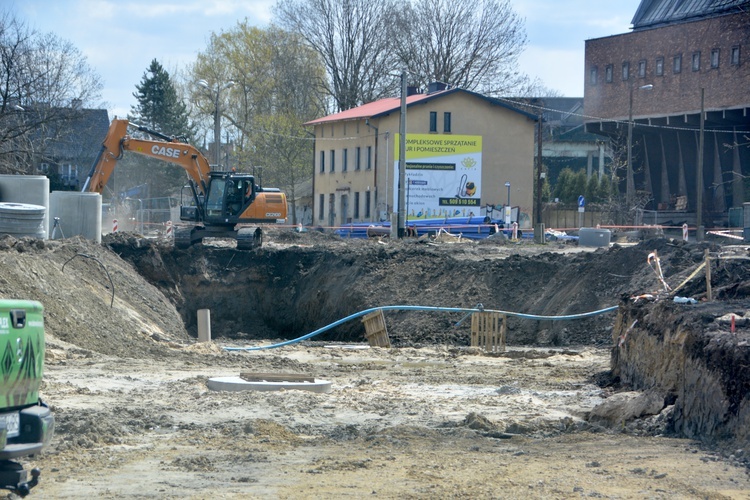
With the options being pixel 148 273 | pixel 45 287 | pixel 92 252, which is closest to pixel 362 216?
pixel 148 273

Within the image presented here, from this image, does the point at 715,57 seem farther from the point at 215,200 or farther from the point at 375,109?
the point at 215,200

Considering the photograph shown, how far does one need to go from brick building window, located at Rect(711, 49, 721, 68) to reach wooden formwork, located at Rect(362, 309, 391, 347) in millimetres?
38352

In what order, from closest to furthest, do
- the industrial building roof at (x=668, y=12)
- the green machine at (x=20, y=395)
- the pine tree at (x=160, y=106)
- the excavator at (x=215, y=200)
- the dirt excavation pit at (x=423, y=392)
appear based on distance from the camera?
the green machine at (x=20, y=395) → the dirt excavation pit at (x=423, y=392) → the excavator at (x=215, y=200) → the industrial building roof at (x=668, y=12) → the pine tree at (x=160, y=106)

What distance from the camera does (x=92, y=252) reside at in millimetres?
25031

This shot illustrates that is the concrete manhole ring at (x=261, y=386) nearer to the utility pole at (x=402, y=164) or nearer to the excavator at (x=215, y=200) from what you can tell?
the excavator at (x=215, y=200)

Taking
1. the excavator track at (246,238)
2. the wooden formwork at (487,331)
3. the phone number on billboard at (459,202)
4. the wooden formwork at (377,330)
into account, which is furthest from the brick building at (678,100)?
the wooden formwork at (377,330)

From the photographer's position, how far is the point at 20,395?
23.4 ft

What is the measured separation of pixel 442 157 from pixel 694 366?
1837 inches

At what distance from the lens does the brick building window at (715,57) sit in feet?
181

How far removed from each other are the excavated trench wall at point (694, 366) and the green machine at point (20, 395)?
6.88 metres

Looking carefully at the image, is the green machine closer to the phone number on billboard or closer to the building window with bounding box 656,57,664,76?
the phone number on billboard

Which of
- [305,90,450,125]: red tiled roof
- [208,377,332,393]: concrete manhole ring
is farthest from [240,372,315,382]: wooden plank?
[305,90,450,125]: red tiled roof

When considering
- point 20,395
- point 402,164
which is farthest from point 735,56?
point 20,395

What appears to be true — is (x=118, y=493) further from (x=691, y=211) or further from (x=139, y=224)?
(x=691, y=211)
